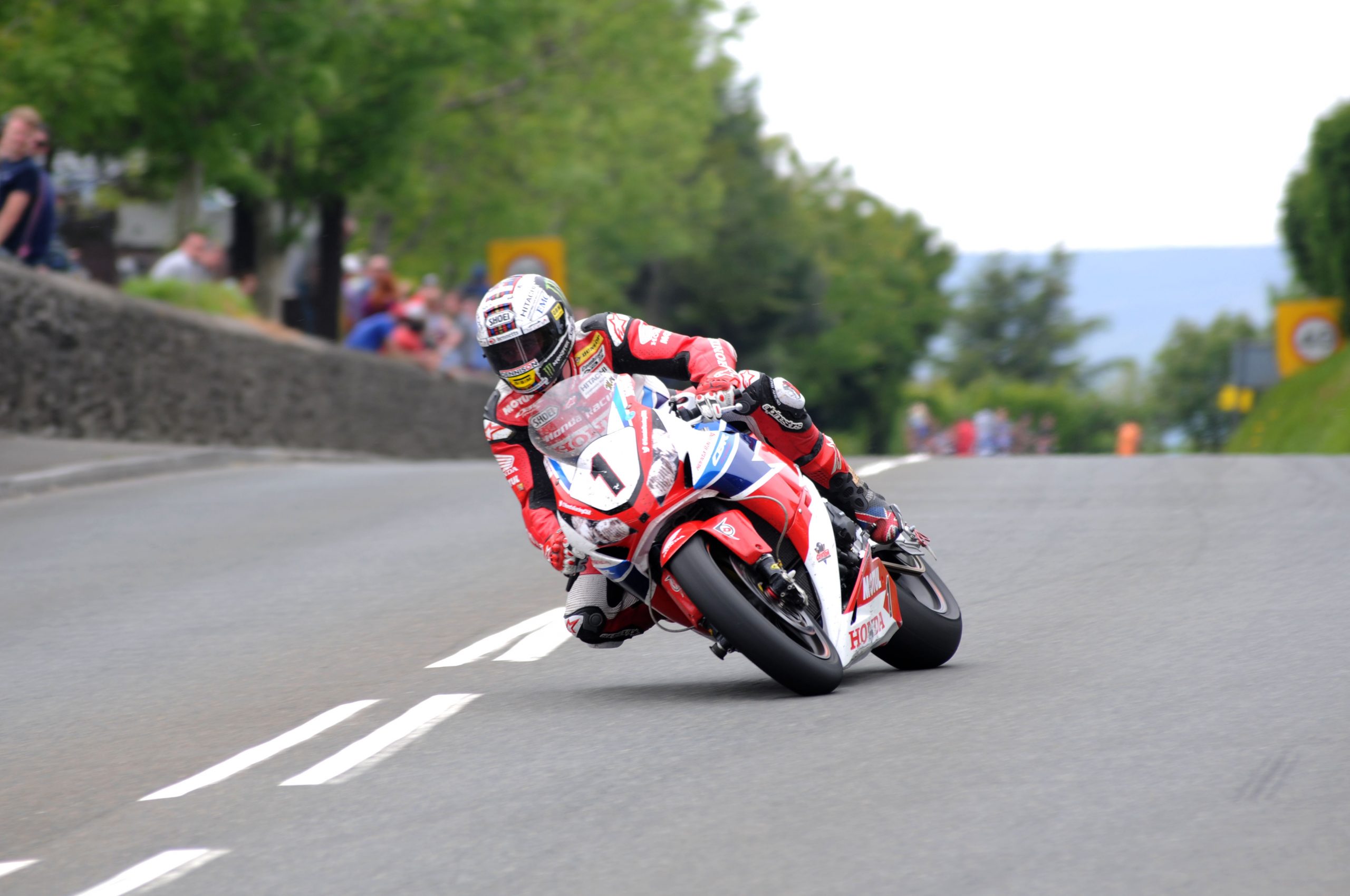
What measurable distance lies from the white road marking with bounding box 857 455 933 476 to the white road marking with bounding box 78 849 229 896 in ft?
40.8

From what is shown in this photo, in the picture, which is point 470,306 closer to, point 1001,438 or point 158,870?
point 158,870

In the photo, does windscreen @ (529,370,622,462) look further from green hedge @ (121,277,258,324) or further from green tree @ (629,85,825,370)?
green tree @ (629,85,825,370)

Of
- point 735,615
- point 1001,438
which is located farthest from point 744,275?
point 735,615

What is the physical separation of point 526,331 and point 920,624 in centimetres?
195

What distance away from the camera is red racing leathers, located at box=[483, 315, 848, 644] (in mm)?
7273

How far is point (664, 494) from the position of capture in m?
6.88

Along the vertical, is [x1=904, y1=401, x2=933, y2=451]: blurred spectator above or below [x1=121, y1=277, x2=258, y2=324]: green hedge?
below

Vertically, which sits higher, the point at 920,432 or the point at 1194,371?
the point at 1194,371

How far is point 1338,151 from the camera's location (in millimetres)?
34469

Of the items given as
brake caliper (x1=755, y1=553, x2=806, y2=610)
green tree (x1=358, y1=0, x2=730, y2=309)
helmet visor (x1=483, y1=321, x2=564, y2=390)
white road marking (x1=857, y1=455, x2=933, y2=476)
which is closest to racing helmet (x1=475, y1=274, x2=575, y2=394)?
helmet visor (x1=483, y1=321, x2=564, y2=390)

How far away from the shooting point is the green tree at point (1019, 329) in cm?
12725

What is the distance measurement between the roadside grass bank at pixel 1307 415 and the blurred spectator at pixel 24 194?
18313 mm

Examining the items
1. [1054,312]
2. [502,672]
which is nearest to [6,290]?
[502,672]

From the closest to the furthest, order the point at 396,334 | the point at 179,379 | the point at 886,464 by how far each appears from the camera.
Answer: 1. the point at 886,464
2. the point at 179,379
3. the point at 396,334
